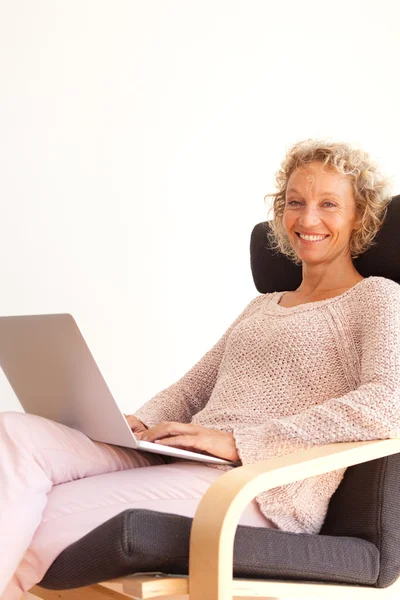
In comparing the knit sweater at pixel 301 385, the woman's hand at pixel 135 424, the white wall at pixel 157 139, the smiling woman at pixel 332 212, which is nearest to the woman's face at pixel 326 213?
the smiling woman at pixel 332 212

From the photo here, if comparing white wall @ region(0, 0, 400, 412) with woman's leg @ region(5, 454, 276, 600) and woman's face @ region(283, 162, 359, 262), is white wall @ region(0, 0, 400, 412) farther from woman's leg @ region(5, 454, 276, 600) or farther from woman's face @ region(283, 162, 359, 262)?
woman's leg @ region(5, 454, 276, 600)

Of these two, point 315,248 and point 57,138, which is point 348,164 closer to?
point 315,248

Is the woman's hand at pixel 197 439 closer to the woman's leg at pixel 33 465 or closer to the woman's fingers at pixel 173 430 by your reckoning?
the woman's fingers at pixel 173 430

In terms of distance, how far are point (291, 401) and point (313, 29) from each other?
277cm

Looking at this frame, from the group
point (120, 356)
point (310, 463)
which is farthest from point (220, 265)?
point (310, 463)

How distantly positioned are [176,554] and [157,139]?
2.63 m

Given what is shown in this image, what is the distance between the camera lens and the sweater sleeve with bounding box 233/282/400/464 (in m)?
1.61

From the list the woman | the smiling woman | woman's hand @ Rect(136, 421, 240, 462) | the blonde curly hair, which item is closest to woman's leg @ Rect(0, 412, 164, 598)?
the woman

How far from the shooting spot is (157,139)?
12.2 ft

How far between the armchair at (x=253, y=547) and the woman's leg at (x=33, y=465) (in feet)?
0.31

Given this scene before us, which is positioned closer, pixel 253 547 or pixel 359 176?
pixel 253 547

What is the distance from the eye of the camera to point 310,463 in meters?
1.44

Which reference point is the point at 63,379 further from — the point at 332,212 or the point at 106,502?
the point at 332,212

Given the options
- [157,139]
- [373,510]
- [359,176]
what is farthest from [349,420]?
[157,139]
